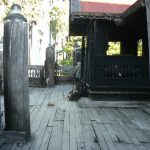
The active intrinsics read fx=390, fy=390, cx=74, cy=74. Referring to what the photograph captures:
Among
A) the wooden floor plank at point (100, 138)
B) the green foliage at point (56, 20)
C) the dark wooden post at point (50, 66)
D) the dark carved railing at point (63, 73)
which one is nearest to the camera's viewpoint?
the wooden floor plank at point (100, 138)

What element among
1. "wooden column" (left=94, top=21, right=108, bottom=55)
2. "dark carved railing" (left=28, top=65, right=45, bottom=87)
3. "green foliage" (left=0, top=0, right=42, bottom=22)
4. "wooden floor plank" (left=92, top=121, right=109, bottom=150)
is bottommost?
"wooden floor plank" (left=92, top=121, right=109, bottom=150)

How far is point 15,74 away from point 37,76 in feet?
48.1

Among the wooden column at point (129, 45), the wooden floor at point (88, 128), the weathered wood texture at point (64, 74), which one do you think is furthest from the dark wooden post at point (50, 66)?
the wooden floor at point (88, 128)

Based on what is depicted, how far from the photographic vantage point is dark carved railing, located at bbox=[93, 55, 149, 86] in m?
12.1

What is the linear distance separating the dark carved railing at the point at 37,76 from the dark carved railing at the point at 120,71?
809 cm

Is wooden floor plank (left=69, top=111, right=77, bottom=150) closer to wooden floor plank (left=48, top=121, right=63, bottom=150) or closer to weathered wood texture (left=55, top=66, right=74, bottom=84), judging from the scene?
wooden floor plank (left=48, top=121, right=63, bottom=150)

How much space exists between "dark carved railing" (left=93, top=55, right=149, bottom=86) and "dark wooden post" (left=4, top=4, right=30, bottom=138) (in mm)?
5948

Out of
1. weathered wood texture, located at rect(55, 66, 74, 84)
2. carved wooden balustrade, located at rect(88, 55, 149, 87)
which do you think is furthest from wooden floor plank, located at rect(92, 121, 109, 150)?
weathered wood texture, located at rect(55, 66, 74, 84)

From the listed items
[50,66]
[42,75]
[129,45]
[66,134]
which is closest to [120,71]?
[129,45]

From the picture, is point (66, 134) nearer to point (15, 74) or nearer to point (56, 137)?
point (56, 137)

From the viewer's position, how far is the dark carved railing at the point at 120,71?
39.7 feet

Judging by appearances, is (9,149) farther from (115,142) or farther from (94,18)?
(94,18)

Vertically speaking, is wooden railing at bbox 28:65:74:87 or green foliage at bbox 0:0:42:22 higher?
green foliage at bbox 0:0:42:22

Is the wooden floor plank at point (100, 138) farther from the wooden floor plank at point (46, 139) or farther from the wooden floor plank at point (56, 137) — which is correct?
the wooden floor plank at point (46, 139)
